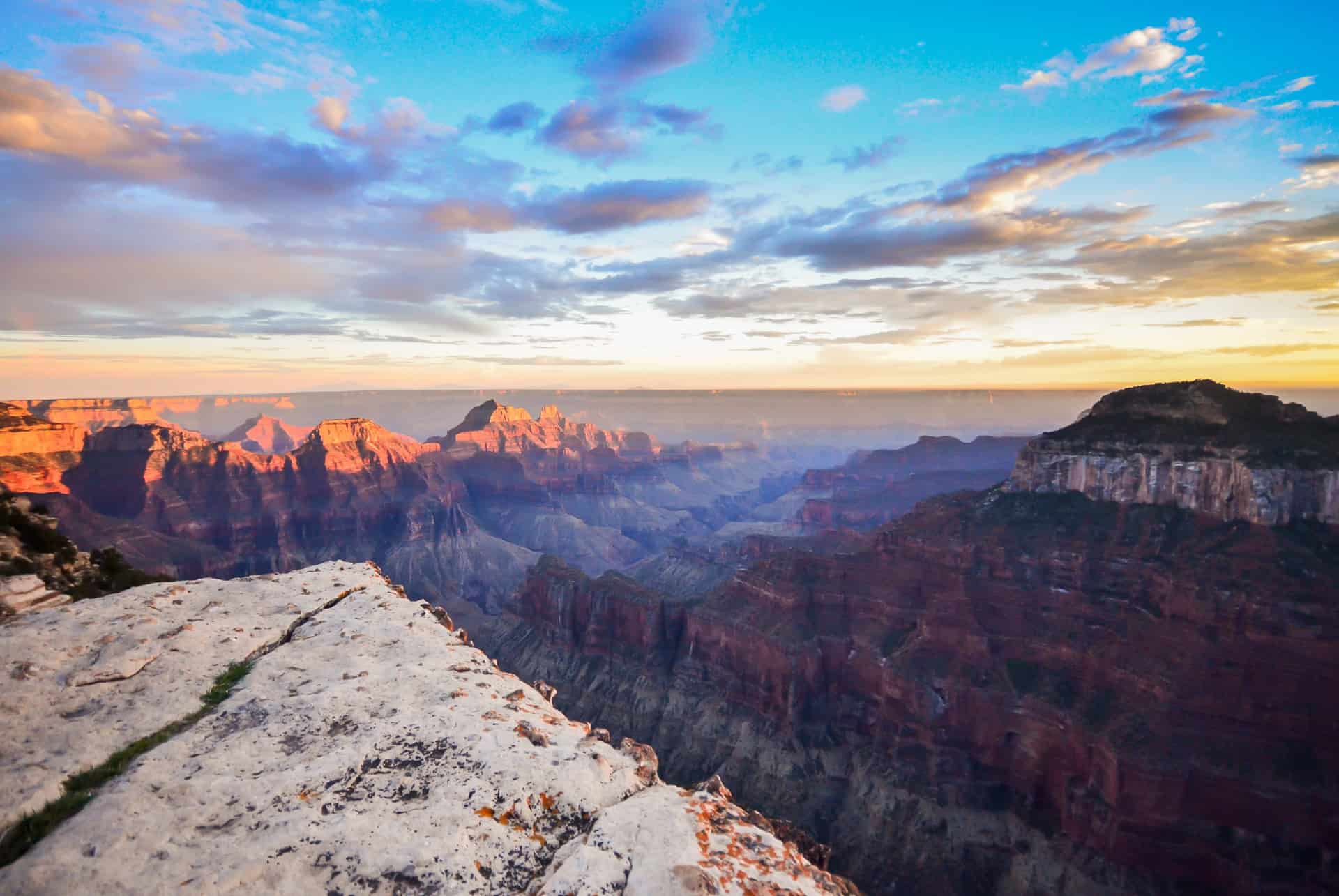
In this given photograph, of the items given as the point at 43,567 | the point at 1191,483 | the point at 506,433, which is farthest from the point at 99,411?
the point at 1191,483

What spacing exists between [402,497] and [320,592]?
→ 112m

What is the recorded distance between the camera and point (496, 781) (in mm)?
10039

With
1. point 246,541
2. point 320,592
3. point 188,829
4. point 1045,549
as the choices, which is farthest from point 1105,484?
point 246,541

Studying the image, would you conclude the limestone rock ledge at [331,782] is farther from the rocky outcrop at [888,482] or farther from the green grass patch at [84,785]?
the rocky outcrop at [888,482]

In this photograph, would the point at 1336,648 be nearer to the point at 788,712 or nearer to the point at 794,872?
the point at 788,712

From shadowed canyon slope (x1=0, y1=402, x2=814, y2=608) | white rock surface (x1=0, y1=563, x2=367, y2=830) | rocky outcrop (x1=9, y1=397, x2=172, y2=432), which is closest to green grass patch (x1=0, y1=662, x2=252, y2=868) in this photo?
white rock surface (x1=0, y1=563, x2=367, y2=830)

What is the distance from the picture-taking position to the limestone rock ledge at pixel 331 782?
26.8 ft

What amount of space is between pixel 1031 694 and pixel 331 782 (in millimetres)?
44933

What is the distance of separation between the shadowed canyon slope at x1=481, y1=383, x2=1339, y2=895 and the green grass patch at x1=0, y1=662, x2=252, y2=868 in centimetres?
4267

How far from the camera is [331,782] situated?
32.6 ft

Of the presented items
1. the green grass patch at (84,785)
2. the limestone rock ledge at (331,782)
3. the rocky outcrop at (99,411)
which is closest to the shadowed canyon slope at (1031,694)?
the limestone rock ledge at (331,782)

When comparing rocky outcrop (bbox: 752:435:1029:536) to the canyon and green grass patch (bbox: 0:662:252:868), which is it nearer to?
the canyon

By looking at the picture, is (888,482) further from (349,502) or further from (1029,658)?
(349,502)

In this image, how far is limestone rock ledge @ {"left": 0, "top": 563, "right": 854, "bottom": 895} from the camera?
321 inches
